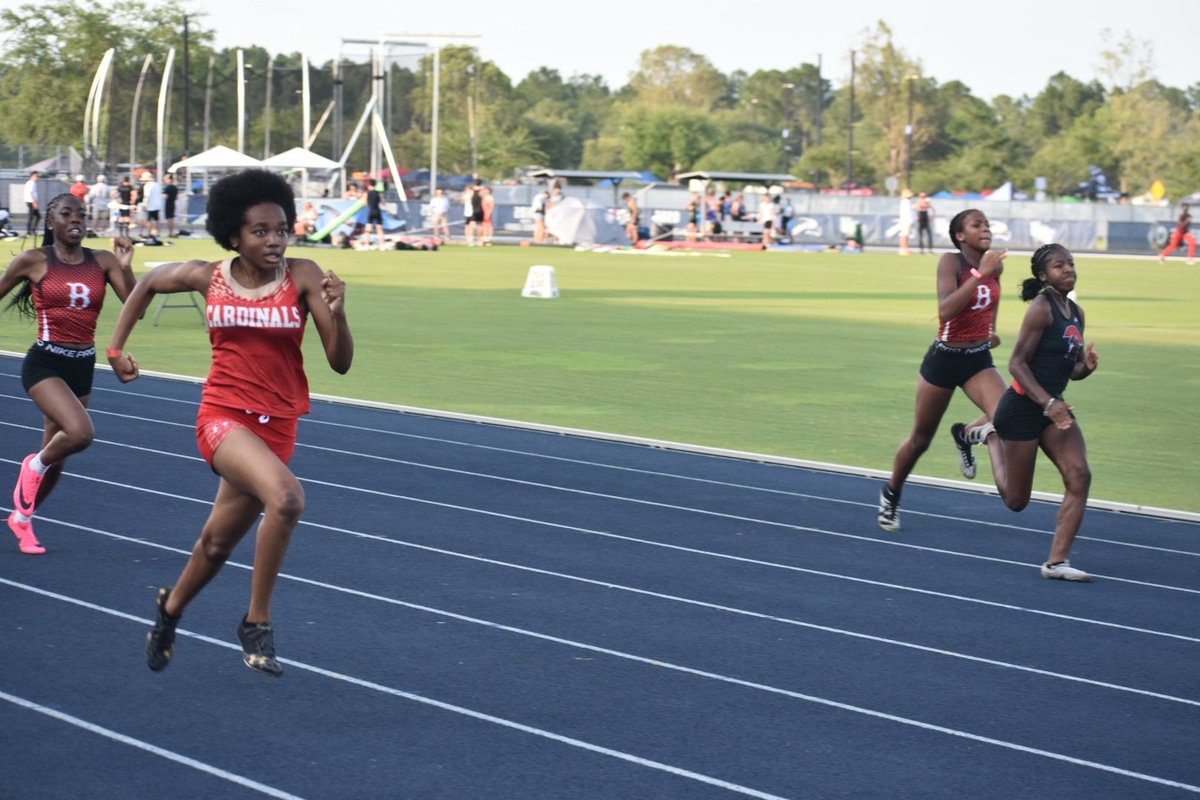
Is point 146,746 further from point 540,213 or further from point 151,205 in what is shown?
point 540,213

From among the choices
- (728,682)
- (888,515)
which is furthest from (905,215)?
(728,682)

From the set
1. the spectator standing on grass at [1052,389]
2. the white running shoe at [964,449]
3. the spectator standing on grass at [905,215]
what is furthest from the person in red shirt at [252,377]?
the spectator standing on grass at [905,215]

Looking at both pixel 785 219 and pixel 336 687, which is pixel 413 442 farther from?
pixel 785 219

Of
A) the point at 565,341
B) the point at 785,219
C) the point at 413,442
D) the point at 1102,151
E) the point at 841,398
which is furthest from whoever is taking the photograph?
the point at 1102,151

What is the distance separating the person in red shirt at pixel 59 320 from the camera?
801 cm

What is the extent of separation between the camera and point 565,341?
19.6m

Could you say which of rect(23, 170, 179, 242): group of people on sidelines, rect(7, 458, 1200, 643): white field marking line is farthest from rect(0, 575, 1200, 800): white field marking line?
rect(23, 170, 179, 242): group of people on sidelines

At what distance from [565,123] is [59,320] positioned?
14100cm

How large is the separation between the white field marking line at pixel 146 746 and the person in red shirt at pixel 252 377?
1.55 ft

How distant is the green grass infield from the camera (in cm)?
1274

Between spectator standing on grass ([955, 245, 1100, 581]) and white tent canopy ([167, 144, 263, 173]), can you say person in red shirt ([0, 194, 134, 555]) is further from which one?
white tent canopy ([167, 144, 263, 173])

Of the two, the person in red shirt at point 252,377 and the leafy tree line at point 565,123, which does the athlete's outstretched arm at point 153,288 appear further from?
the leafy tree line at point 565,123

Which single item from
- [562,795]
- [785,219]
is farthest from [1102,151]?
[562,795]

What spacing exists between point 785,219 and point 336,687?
4760 centimetres
